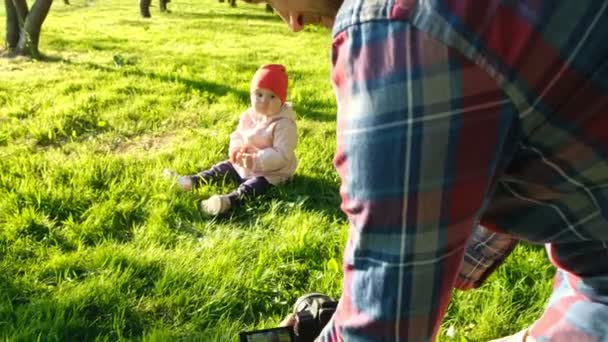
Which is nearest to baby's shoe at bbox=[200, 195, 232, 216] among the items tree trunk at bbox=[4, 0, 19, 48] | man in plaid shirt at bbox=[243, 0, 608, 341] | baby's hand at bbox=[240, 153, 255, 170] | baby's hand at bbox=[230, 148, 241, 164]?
baby's hand at bbox=[240, 153, 255, 170]

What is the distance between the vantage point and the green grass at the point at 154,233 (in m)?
2.53

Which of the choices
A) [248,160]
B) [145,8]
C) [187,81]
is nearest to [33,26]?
[187,81]

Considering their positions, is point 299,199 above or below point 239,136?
below

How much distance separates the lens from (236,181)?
13.1 ft

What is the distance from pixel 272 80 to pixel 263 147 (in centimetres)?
39

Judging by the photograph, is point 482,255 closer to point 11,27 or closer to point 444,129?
point 444,129

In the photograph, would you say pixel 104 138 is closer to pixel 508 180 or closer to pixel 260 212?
pixel 260 212

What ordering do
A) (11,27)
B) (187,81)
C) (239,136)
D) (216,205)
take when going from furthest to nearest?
(11,27)
(187,81)
(239,136)
(216,205)

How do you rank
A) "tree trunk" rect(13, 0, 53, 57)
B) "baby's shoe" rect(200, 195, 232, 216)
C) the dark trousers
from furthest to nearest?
"tree trunk" rect(13, 0, 53, 57) < the dark trousers < "baby's shoe" rect(200, 195, 232, 216)

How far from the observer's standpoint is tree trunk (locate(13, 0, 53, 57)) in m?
8.06

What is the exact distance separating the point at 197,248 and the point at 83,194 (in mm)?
833

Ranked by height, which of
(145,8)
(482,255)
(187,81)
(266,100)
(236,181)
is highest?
(482,255)

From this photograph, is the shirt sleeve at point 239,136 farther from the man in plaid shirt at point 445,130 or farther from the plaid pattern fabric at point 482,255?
the man in plaid shirt at point 445,130

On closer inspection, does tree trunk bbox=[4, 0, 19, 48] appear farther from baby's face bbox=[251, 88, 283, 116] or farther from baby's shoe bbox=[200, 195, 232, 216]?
baby's shoe bbox=[200, 195, 232, 216]
